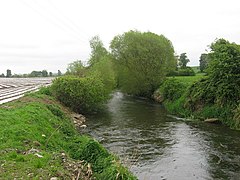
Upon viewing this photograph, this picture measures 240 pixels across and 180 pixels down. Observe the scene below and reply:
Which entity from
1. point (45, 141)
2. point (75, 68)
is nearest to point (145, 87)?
point (75, 68)

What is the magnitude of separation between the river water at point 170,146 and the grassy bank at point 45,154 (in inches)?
74.0

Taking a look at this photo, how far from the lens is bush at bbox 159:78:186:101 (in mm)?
39669

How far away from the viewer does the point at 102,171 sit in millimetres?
12367

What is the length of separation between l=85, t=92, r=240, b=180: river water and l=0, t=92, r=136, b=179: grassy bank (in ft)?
6.17

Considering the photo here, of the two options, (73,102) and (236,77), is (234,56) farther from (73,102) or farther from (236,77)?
(73,102)

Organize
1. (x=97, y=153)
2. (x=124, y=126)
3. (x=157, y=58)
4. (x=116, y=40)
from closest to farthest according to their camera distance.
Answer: (x=97, y=153) < (x=124, y=126) < (x=157, y=58) < (x=116, y=40)

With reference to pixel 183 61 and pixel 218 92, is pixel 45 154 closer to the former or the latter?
pixel 218 92

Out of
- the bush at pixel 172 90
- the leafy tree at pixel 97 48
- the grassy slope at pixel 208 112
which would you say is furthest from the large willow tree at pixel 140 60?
the grassy slope at pixel 208 112

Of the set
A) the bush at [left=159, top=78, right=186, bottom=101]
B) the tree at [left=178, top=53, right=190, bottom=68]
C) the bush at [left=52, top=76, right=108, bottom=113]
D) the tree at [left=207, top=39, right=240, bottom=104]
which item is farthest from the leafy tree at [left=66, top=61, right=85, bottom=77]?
the tree at [left=178, top=53, right=190, bottom=68]

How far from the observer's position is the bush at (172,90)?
39.7 metres

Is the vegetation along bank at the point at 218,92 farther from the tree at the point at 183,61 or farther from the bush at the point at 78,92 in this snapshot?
the tree at the point at 183,61

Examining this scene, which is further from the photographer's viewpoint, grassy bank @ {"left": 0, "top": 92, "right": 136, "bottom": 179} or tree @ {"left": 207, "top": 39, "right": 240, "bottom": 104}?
tree @ {"left": 207, "top": 39, "right": 240, "bottom": 104}

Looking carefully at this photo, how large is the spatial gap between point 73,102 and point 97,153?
20.0m

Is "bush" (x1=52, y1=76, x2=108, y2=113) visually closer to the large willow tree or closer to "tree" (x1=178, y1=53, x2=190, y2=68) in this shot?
the large willow tree
